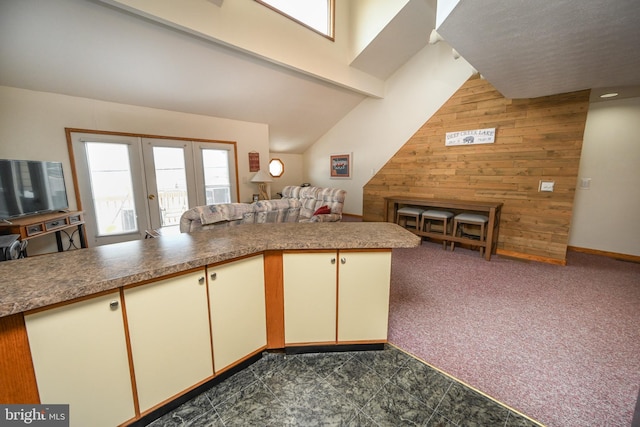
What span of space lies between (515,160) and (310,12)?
3.87 meters

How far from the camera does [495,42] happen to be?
1921 millimetres

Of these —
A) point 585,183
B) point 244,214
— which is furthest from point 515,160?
point 244,214

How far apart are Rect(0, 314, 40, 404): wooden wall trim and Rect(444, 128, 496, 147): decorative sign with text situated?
4.90m

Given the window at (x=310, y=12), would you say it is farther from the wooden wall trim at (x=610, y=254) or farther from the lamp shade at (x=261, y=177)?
the wooden wall trim at (x=610, y=254)

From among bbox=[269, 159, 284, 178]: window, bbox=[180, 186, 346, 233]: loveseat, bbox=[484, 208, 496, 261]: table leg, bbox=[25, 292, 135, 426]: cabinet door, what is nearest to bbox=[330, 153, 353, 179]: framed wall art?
bbox=[269, 159, 284, 178]: window

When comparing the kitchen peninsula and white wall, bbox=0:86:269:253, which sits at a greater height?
white wall, bbox=0:86:269:253

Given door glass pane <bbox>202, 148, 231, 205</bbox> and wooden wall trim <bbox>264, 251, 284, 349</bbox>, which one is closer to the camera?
wooden wall trim <bbox>264, 251, 284, 349</bbox>

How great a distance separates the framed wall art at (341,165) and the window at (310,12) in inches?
104

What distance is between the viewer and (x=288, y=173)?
7.24 m

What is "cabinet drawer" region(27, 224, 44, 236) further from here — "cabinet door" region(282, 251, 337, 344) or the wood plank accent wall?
the wood plank accent wall

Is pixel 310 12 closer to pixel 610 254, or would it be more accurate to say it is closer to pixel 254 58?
pixel 254 58

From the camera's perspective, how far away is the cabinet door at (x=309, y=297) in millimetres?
1580

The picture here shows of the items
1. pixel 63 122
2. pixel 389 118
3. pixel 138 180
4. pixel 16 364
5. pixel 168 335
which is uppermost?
pixel 389 118

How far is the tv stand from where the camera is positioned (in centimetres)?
250
